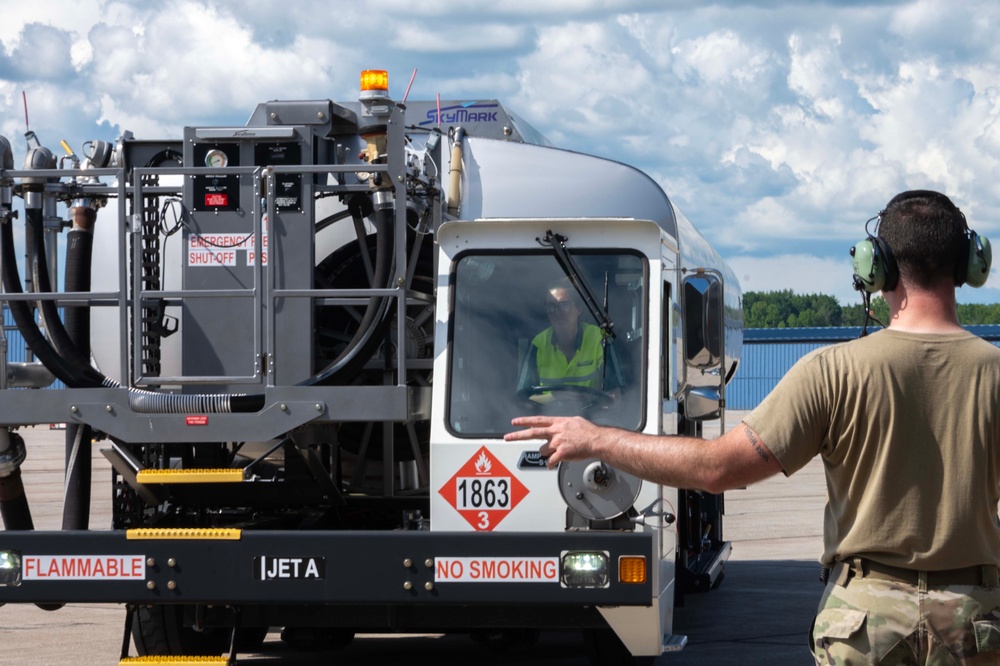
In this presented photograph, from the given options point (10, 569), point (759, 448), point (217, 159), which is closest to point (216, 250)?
point (217, 159)

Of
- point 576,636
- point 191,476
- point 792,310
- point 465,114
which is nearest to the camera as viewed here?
point 191,476

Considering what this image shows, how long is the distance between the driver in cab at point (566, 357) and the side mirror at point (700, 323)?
381mm

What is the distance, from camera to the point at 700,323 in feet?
21.6

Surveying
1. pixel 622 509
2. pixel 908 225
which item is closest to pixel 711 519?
pixel 622 509

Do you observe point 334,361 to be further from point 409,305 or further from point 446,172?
point 446,172

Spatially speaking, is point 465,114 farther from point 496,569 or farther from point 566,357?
point 496,569

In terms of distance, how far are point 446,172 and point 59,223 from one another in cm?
195

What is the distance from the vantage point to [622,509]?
5.87m

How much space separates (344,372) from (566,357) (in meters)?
1.03

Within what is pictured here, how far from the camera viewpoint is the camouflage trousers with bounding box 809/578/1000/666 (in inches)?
128

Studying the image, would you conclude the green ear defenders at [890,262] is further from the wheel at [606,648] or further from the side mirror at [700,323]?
the wheel at [606,648]

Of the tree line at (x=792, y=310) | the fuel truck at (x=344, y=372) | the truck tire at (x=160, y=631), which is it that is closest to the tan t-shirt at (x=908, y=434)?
the fuel truck at (x=344, y=372)

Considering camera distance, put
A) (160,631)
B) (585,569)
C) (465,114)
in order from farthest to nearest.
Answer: (465,114)
(160,631)
(585,569)

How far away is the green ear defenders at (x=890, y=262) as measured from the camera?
3.39 m
